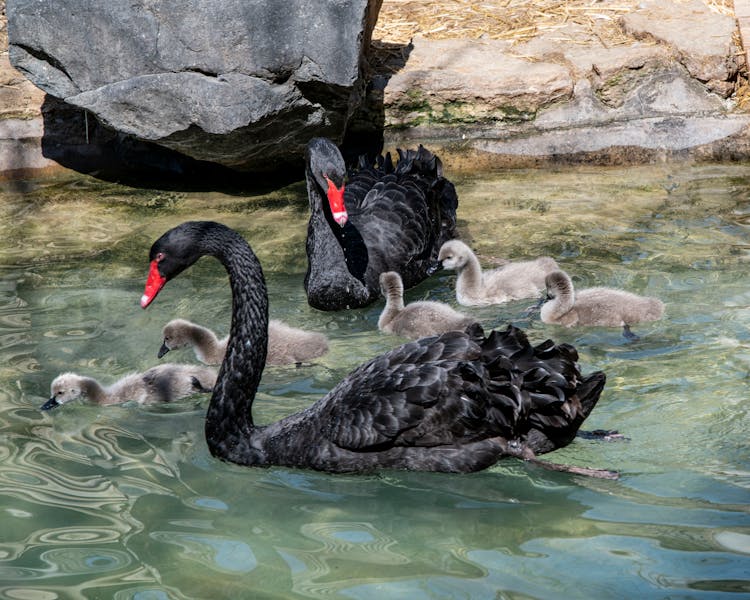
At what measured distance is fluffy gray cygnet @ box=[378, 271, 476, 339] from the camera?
5.17 m

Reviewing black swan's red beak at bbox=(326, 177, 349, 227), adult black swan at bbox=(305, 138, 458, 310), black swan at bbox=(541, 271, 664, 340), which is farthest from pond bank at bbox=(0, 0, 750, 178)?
black swan at bbox=(541, 271, 664, 340)

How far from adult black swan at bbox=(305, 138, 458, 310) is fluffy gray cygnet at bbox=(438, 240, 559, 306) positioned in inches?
19.5

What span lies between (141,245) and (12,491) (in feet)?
9.23

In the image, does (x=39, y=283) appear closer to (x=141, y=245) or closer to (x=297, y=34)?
(x=141, y=245)

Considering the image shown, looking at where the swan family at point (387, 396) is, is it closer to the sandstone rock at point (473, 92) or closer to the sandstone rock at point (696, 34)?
the sandstone rock at point (473, 92)

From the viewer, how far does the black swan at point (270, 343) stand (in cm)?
497

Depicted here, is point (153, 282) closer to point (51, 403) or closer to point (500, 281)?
point (51, 403)

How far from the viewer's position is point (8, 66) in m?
7.82

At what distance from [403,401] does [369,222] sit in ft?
7.88

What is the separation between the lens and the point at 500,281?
5.57 metres

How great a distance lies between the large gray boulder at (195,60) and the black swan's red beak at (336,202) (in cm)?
126

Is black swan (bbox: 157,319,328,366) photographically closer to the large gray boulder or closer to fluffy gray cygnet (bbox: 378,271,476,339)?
fluffy gray cygnet (bbox: 378,271,476,339)

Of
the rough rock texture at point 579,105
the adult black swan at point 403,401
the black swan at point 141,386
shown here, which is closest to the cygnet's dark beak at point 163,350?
the black swan at point 141,386

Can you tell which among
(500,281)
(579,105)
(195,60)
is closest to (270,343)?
(500,281)
